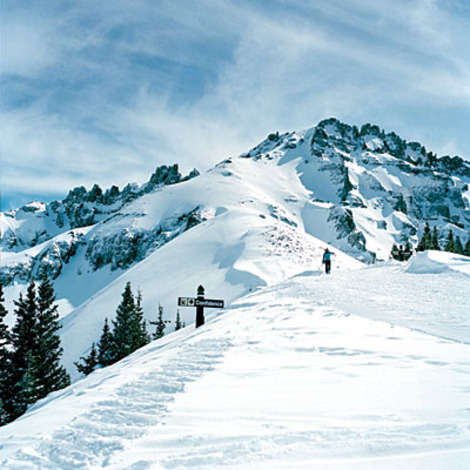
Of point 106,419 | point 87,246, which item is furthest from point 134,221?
point 106,419

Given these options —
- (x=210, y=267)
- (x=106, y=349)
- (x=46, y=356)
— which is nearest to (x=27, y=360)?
(x=46, y=356)

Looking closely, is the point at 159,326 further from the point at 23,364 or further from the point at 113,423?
the point at 113,423

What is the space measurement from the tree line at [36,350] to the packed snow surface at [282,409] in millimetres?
15341

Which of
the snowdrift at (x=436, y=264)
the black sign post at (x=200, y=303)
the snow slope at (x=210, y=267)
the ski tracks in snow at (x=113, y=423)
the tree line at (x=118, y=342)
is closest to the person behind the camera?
the ski tracks in snow at (x=113, y=423)

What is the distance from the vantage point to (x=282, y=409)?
4.58 metres

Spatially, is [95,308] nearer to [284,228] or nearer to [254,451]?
[284,228]

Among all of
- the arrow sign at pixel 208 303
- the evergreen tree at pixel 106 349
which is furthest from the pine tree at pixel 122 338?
the arrow sign at pixel 208 303

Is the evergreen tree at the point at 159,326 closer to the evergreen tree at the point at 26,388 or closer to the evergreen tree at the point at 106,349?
the evergreen tree at the point at 106,349

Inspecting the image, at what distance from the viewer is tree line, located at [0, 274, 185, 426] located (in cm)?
2023

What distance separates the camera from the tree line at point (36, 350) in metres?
20.2

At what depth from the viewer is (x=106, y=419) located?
15.9 ft

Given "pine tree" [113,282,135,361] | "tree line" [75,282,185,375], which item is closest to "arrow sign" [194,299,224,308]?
"tree line" [75,282,185,375]

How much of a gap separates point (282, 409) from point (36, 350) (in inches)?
938

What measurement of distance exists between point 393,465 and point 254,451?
1232mm
